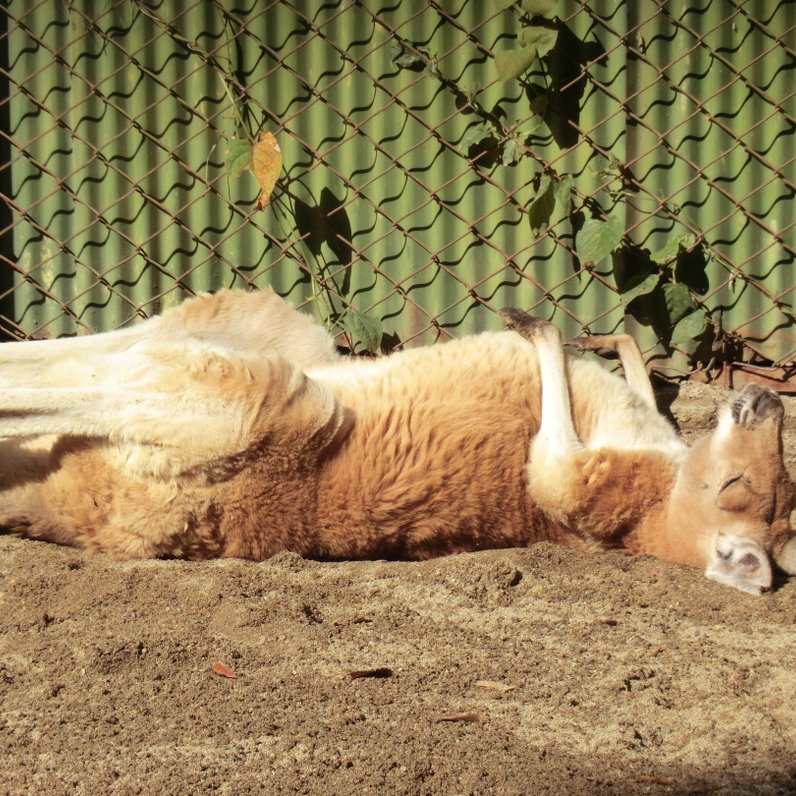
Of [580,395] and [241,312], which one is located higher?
[241,312]

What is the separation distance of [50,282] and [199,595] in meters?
2.33

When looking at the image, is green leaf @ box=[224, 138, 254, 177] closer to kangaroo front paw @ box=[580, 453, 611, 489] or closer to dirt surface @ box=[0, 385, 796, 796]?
dirt surface @ box=[0, 385, 796, 796]

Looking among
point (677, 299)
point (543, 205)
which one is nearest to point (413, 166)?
point (543, 205)

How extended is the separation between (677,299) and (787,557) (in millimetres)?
1481

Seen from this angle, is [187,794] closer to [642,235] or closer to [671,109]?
[642,235]

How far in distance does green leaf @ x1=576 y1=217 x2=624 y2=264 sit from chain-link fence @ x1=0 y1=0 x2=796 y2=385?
12 millimetres

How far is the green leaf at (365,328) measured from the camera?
456 centimetres

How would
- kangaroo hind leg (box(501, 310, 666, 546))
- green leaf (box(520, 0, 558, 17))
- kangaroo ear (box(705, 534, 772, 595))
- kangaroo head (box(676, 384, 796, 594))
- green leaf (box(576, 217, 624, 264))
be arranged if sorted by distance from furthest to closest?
green leaf (box(576, 217, 624, 264)) < green leaf (box(520, 0, 558, 17)) < kangaroo hind leg (box(501, 310, 666, 546)) < kangaroo head (box(676, 384, 796, 594)) < kangaroo ear (box(705, 534, 772, 595))

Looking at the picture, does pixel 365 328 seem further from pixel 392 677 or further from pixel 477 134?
pixel 392 677

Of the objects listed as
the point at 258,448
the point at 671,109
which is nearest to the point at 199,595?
the point at 258,448

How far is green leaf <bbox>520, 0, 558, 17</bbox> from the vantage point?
4270 millimetres

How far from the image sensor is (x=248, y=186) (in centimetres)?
468

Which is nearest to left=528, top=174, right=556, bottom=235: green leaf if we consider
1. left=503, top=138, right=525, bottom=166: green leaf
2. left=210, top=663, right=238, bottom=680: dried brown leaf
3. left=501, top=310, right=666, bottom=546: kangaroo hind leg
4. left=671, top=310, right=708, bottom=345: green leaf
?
left=503, top=138, right=525, bottom=166: green leaf

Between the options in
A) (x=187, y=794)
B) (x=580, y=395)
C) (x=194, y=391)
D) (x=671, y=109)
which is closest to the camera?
(x=187, y=794)
